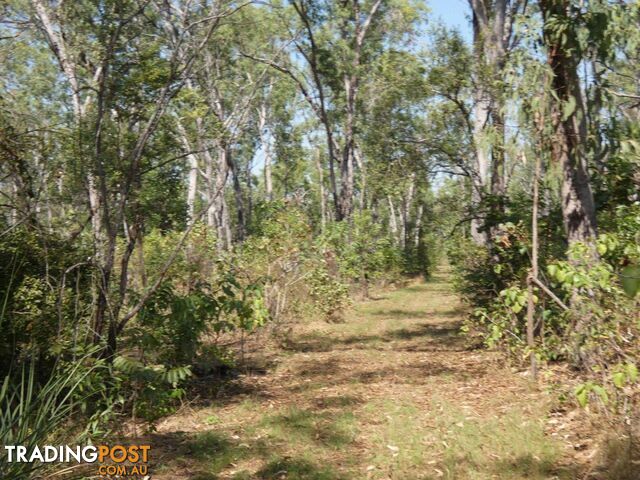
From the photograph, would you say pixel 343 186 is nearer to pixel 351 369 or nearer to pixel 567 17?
pixel 351 369

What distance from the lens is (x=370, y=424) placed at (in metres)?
6.20

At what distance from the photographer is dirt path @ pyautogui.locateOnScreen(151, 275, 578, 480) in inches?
195

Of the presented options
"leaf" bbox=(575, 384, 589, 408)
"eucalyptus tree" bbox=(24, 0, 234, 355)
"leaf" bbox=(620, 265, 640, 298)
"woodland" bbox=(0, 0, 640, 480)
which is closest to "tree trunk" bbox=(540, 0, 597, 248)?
"woodland" bbox=(0, 0, 640, 480)

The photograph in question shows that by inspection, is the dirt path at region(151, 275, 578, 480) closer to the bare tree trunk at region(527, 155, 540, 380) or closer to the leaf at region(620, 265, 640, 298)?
the bare tree trunk at region(527, 155, 540, 380)

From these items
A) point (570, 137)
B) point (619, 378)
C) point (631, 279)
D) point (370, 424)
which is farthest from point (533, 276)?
point (631, 279)

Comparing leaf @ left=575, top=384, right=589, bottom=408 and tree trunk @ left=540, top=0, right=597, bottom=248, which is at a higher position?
tree trunk @ left=540, top=0, right=597, bottom=248

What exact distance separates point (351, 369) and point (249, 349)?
6.97 feet

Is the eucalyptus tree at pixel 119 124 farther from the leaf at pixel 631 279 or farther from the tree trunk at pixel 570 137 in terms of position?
the leaf at pixel 631 279

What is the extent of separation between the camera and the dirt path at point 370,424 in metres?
4.95

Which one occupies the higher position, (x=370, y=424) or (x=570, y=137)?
(x=570, y=137)

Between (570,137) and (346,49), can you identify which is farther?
(346,49)

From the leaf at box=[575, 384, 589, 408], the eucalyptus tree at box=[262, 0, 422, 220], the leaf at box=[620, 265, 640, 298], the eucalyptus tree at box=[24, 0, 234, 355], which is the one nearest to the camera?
the leaf at box=[620, 265, 640, 298]

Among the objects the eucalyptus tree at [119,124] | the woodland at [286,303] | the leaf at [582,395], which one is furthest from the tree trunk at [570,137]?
the eucalyptus tree at [119,124]

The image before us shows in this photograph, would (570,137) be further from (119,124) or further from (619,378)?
(119,124)
